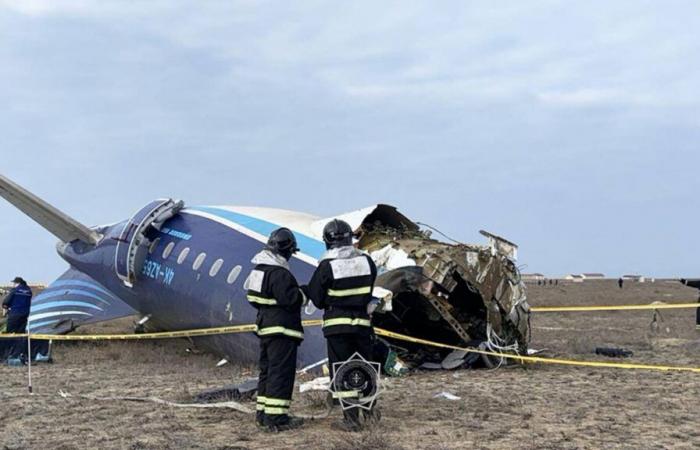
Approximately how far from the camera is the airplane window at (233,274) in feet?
48.1

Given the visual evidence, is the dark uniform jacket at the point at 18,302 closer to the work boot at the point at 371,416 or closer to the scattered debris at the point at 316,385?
the scattered debris at the point at 316,385

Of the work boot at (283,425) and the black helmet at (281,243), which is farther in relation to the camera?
the black helmet at (281,243)

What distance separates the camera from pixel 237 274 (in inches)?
577

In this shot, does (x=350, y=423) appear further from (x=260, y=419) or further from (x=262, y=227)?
(x=262, y=227)

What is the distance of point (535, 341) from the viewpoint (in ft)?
69.7

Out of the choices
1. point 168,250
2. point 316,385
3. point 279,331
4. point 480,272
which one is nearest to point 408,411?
point 316,385

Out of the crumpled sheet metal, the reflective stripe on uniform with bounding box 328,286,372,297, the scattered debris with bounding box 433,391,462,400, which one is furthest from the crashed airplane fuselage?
the reflective stripe on uniform with bounding box 328,286,372,297

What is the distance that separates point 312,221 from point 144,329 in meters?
5.60

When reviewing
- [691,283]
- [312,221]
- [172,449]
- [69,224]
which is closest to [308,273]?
[312,221]

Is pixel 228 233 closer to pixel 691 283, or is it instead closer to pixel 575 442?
pixel 575 442

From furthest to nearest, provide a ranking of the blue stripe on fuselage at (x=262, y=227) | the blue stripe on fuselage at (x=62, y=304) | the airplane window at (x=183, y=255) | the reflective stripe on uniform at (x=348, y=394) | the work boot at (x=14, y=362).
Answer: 1. the blue stripe on fuselage at (x=62, y=304)
2. the airplane window at (x=183, y=255)
3. the work boot at (x=14, y=362)
4. the blue stripe on fuselage at (x=262, y=227)
5. the reflective stripe on uniform at (x=348, y=394)

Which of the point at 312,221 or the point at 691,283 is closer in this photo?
the point at 312,221

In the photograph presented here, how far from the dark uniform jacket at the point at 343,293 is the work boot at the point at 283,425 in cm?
107

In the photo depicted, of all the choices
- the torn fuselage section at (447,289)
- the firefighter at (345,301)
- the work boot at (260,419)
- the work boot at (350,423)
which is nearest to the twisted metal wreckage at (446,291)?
the torn fuselage section at (447,289)
